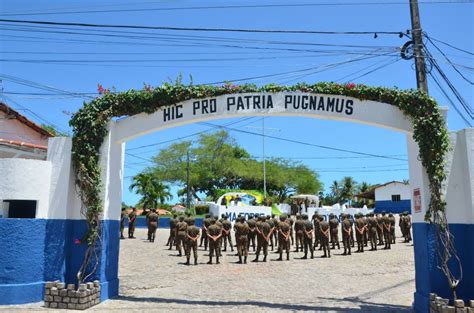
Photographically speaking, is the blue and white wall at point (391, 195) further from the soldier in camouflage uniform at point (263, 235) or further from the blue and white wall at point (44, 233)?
the blue and white wall at point (44, 233)

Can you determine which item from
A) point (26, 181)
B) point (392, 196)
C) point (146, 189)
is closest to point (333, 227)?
point (26, 181)

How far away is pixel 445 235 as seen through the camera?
8.02m

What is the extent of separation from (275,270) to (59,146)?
753 cm

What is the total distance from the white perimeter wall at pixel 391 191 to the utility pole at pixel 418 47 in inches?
1718

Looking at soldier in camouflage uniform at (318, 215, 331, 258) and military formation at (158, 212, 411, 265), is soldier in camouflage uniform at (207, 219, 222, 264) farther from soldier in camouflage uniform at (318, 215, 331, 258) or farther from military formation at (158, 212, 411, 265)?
soldier in camouflage uniform at (318, 215, 331, 258)

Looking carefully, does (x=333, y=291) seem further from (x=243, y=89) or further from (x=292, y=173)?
(x=292, y=173)

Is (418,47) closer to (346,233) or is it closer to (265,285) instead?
(265,285)

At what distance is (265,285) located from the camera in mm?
11227

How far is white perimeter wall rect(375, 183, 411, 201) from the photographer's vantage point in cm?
5325

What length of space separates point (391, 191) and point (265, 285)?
4662cm

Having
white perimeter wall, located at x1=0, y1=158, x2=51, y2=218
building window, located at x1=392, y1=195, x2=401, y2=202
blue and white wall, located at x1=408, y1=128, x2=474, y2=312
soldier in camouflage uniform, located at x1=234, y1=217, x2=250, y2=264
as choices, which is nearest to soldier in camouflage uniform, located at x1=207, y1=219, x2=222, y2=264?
soldier in camouflage uniform, located at x1=234, y1=217, x2=250, y2=264

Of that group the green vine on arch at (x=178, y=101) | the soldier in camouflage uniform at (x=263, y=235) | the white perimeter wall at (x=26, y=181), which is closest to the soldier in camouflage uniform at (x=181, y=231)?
the soldier in camouflage uniform at (x=263, y=235)

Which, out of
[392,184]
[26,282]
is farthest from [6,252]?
[392,184]

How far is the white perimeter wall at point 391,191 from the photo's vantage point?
2096 inches
